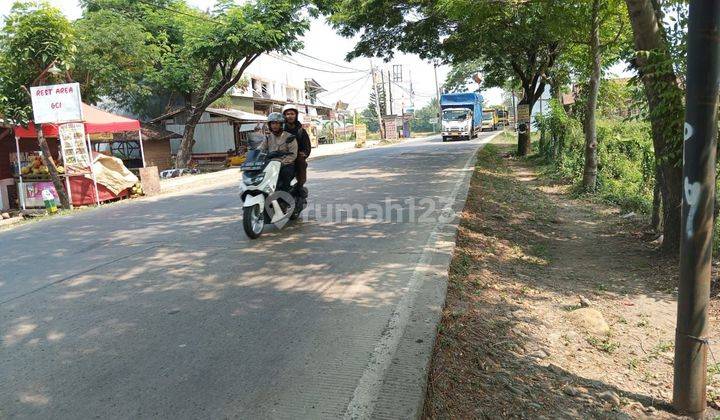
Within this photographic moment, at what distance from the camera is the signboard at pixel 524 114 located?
21891 mm

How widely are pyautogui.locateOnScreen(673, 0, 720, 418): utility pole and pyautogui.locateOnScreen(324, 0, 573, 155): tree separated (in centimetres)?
982

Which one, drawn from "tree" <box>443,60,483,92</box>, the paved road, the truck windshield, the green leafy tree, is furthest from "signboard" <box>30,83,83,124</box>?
"tree" <box>443,60,483,92</box>

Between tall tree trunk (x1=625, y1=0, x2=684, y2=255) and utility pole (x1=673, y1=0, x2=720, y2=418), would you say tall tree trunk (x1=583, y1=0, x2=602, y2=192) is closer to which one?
tall tree trunk (x1=625, y1=0, x2=684, y2=255)

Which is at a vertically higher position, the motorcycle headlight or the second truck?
the second truck

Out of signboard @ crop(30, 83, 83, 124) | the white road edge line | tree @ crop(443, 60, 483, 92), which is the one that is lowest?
the white road edge line

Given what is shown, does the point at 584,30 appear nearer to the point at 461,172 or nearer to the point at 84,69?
the point at 461,172

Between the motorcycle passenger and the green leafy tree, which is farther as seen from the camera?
the green leafy tree

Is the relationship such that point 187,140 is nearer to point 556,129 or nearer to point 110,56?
point 110,56

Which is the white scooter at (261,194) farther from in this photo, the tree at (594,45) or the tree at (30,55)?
the tree at (30,55)

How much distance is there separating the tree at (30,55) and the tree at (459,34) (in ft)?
27.8

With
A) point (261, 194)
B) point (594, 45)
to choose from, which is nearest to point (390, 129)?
point (594, 45)

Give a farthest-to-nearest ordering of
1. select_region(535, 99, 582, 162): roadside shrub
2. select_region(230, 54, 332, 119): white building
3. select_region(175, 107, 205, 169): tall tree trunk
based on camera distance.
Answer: select_region(230, 54, 332, 119): white building
select_region(175, 107, 205, 169): tall tree trunk
select_region(535, 99, 582, 162): roadside shrub

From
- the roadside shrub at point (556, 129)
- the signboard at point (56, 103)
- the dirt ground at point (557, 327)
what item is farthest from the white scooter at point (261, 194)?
the roadside shrub at point (556, 129)

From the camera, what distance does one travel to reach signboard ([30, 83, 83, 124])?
1281 cm
